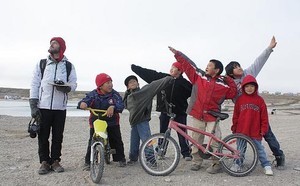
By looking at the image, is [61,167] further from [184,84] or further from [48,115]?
[184,84]

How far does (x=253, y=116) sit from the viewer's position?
593cm

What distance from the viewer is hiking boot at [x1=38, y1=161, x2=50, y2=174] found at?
18.3ft

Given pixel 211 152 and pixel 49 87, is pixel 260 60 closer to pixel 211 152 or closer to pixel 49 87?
pixel 211 152

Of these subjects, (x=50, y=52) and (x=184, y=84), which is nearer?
(x=50, y=52)

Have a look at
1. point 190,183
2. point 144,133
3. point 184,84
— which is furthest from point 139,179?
point 184,84

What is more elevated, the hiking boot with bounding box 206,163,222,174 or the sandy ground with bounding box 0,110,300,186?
the hiking boot with bounding box 206,163,222,174

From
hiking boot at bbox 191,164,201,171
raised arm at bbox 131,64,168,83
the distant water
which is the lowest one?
the distant water

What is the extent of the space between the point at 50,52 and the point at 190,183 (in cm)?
315

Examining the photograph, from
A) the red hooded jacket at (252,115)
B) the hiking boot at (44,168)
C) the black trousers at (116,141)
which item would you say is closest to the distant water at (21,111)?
the black trousers at (116,141)

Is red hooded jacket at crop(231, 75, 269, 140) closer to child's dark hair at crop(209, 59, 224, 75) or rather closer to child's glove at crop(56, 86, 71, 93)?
child's dark hair at crop(209, 59, 224, 75)

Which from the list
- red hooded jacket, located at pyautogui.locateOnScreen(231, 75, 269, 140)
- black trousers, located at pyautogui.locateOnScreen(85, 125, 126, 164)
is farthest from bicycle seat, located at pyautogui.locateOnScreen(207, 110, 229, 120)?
black trousers, located at pyautogui.locateOnScreen(85, 125, 126, 164)

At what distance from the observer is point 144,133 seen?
646 cm

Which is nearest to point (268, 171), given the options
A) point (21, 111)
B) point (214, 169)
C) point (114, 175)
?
point (214, 169)

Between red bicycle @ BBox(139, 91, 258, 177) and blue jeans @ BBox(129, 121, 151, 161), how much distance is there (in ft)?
2.16
